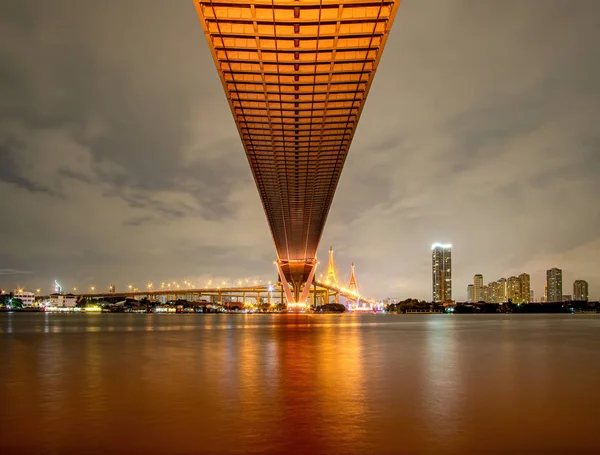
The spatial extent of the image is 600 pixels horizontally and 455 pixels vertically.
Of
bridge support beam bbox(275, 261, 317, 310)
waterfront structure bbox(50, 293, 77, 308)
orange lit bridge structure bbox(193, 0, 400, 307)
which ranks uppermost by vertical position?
orange lit bridge structure bbox(193, 0, 400, 307)

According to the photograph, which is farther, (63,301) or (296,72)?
(63,301)

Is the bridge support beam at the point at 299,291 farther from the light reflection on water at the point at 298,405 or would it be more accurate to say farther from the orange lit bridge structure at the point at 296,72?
the light reflection on water at the point at 298,405

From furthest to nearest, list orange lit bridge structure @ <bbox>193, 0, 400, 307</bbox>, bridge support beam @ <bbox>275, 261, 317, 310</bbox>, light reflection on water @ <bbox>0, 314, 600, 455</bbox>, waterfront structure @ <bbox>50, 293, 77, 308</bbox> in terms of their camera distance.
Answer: waterfront structure @ <bbox>50, 293, 77, 308</bbox> → bridge support beam @ <bbox>275, 261, 317, 310</bbox> → orange lit bridge structure @ <bbox>193, 0, 400, 307</bbox> → light reflection on water @ <bbox>0, 314, 600, 455</bbox>

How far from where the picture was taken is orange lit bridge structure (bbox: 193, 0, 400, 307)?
30.0 m

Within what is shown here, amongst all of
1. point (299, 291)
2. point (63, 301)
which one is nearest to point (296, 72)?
point (299, 291)

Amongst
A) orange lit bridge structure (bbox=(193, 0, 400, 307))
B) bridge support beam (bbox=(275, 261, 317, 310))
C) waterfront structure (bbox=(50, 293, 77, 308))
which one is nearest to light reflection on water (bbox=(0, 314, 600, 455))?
orange lit bridge structure (bbox=(193, 0, 400, 307))

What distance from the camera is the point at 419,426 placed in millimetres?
10164

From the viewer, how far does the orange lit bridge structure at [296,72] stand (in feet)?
98.6

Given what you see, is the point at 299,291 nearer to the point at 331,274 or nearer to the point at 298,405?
the point at 331,274

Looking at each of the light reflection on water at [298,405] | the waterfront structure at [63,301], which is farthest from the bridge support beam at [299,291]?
the waterfront structure at [63,301]

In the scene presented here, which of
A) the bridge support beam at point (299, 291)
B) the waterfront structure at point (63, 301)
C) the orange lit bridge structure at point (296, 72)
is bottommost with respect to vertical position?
the waterfront structure at point (63, 301)

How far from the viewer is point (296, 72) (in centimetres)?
3759

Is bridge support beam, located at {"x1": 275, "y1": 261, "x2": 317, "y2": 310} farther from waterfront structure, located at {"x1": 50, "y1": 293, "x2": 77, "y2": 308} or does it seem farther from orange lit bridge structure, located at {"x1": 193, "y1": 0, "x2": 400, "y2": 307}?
waterfront structure, located at {"x1": 50, "y1": 293, "x2": 77, "y2": 308}

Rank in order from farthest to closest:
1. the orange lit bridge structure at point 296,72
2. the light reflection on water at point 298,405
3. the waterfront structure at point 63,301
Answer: the waterfront structure at point 63,301, the orange lit bridge structure at point 296,72, the light reflection on water at point 298,405
